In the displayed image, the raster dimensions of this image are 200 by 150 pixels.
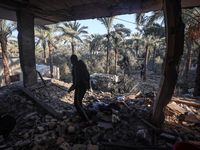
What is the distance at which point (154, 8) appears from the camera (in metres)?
3.32

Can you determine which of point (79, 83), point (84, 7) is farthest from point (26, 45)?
point (79, 83)

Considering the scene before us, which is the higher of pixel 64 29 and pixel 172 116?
pixel 64 29

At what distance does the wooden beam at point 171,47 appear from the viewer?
2.30m

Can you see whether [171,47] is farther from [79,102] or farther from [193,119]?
[79,102]

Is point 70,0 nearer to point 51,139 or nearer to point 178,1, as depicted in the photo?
point 178,1

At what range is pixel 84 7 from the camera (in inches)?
147

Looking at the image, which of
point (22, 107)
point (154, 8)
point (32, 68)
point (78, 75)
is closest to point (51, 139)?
point (78, 75)

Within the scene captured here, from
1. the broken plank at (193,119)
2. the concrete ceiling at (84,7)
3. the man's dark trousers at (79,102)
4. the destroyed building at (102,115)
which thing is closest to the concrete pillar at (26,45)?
the destroyed building at (102,115)

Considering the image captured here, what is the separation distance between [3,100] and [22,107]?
0.70m

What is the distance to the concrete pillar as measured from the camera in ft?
14.2

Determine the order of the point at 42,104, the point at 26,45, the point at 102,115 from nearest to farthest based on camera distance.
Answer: the point at 102,115, the point at 42,104, the point at 26,45

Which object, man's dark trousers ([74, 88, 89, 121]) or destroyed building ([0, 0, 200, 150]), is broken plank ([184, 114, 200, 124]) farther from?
man's dark trousers ([74, 88, 89, 121])

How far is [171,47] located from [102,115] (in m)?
2.50

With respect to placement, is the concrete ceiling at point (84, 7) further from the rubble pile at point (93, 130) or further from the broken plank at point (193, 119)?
the broken plank at point (193, 119)
